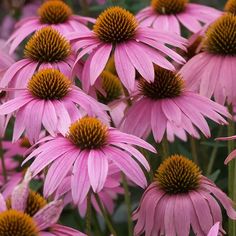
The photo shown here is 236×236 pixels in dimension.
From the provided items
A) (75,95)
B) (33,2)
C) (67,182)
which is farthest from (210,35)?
(33,2)

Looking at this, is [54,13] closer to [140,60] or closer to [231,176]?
[140,60]

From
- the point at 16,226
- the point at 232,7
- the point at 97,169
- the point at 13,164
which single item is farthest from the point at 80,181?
the point at 13,164

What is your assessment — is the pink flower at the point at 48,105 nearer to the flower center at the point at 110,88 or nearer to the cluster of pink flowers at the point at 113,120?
the cluster of pink flowers at the point at 113,120

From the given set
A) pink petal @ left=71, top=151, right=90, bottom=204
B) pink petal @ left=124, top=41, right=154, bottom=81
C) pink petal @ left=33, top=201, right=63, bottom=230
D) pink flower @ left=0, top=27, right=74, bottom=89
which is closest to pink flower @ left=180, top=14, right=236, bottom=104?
pink petal @ left=124, top=41, right=154, bottom=81

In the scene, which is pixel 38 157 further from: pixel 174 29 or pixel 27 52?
pixel 174 29

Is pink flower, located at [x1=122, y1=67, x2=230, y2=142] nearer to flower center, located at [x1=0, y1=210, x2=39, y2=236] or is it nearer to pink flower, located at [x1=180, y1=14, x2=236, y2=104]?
pink flower, located at [x1=180, y1=14, x2=236, y2=104]

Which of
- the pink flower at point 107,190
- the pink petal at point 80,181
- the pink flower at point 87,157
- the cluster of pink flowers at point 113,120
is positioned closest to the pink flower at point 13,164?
the cluster of pink flowers at point 113,120
